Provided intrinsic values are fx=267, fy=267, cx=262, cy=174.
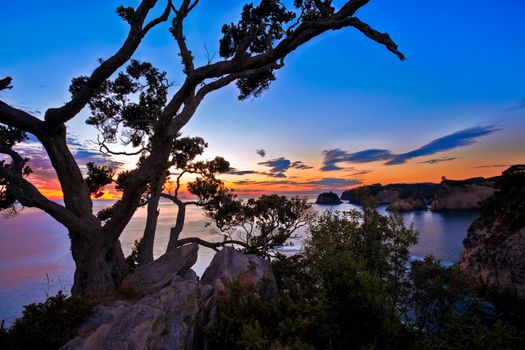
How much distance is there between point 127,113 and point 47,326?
548 inches

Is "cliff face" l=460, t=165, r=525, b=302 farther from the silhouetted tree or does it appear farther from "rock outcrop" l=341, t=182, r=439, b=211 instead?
"rock outcrop" l=341, t=182, r=439, b=211

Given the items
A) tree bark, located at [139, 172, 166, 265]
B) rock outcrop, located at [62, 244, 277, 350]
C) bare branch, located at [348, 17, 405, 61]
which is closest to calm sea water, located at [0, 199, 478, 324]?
tree bark, located at [139, 172, 166, 265]

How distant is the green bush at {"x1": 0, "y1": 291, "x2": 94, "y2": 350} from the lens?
6023mm

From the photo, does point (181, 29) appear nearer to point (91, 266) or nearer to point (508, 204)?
point (91, 266)

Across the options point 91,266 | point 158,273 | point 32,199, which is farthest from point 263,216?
point 32,199

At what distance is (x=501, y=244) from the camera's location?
96.6ft

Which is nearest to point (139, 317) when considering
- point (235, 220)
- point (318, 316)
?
point (318, 316)

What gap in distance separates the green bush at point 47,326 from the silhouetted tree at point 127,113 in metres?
4.27

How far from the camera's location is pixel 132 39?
365 inches

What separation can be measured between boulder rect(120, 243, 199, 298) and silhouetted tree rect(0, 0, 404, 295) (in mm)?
1087

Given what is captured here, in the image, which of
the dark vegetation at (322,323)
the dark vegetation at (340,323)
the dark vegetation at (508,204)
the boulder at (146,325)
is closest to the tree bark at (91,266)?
the dark vegetation at (322,323)

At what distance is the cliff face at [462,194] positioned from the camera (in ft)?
348

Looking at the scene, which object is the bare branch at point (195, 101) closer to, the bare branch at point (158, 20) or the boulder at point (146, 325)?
the bare branch at point (158, 20)

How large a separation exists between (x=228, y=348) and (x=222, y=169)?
1611cm
